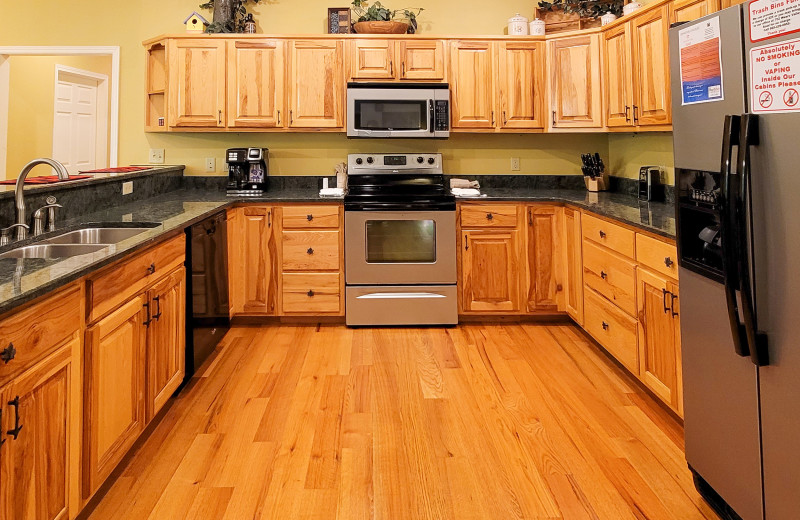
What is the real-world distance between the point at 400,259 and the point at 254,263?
1.01 metres

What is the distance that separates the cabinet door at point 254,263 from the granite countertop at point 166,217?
0.46 feet

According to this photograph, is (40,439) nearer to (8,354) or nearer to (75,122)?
(8,354)

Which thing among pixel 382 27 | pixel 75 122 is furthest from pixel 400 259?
pixel 75 122

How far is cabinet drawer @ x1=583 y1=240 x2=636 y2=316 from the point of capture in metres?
2.93

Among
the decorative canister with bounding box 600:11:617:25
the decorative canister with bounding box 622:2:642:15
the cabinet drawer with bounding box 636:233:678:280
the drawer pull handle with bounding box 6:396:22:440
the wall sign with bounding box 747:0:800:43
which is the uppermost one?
the wall sign with bounding box 747:0:800:43

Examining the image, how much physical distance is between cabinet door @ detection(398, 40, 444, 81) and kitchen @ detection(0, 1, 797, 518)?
3cm

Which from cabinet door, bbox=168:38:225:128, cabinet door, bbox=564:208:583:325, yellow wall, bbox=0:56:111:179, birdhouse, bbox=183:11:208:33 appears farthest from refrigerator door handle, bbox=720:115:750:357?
yellow wall, bbox=0:56:111:179

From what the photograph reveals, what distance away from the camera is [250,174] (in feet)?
14.7

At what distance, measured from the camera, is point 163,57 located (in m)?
4.48

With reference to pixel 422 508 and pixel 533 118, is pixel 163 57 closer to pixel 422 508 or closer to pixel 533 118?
pixel 533 118

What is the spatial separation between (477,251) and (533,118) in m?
1.11

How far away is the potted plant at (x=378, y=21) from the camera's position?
14.2 feet

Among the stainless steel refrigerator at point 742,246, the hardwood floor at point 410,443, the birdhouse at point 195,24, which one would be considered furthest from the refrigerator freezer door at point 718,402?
the birdhouse at point 195,24

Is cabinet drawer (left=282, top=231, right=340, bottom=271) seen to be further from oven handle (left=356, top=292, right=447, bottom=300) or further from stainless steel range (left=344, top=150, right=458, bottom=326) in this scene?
oven handle (left=356, top=292, right=447, bottom=300)
